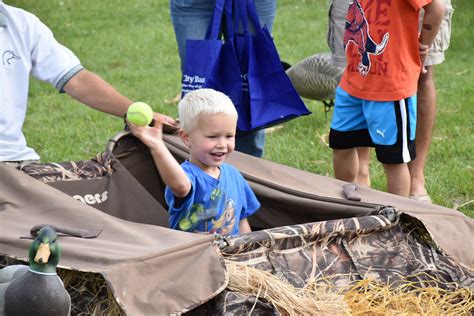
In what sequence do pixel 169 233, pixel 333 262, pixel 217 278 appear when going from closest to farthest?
1. pixel 217 278
2. pixel 169 233
3. pixel 333 262

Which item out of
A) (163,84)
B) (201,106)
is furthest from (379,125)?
(163,84)

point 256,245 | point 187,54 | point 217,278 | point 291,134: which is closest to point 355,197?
point 256,245

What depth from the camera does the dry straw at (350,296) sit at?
3.01 meters

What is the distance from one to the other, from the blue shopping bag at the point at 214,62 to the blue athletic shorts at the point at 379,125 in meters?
0.51

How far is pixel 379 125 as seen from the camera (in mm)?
4359

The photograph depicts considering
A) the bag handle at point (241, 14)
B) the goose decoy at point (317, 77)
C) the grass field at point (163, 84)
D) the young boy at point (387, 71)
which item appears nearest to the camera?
the young boy at point (387, 71)

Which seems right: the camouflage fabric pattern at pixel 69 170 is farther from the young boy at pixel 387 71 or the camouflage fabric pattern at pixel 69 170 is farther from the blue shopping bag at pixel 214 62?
the young boy at pixel 387 71

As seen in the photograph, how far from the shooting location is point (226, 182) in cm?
370

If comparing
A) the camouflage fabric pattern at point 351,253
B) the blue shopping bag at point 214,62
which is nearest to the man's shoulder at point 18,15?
the blue shopping bag at point 214,62

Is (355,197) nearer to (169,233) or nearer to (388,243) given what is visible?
(388,243)

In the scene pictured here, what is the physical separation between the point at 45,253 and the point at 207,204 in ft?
3.48

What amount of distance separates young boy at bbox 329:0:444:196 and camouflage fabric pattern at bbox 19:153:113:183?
1152mm

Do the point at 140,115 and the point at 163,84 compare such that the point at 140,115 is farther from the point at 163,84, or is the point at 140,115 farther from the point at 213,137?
the point at 163,84

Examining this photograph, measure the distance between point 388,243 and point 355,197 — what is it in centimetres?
29
